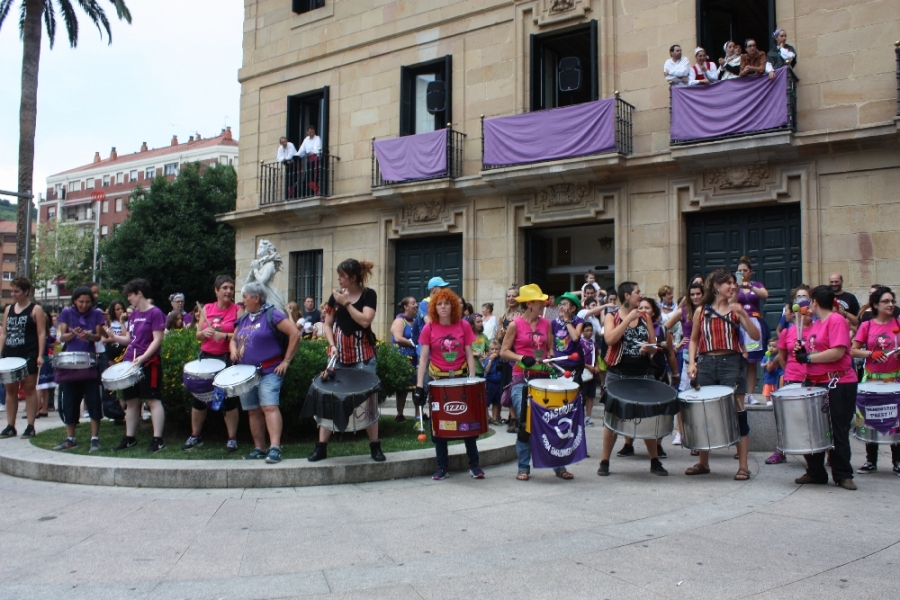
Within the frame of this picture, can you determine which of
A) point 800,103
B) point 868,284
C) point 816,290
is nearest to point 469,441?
point 816,290

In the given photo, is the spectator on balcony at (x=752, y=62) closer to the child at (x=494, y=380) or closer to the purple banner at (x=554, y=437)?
the child at (x=494, y=380)

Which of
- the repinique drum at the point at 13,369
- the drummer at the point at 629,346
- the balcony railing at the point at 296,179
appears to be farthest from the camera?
the balcony railing at the point at 296,179

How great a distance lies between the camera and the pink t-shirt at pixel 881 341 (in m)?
7.36

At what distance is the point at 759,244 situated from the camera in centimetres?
1429

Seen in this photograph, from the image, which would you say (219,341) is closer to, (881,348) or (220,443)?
(220,443)

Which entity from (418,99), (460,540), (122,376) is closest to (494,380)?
(122,376)

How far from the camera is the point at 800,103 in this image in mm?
13727

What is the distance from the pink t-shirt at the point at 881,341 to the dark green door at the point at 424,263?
1124cm

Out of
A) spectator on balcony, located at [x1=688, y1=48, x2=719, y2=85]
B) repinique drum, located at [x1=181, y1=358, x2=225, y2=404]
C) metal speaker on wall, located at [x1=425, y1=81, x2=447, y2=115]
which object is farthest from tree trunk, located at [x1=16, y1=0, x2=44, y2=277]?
spectator on balcony, located at [x1=688, y1=48, x2=719, y2=85]

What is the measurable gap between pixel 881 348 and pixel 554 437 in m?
3.45

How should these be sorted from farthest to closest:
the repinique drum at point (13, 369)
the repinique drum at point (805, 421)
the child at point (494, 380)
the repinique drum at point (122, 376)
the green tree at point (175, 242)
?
1. the green tree at point (175, 242)
2. the child at point (494, 380)
3. the repinique drum at point (13, 369)
4. the repinique drum at point (122, 376)
5. the repinique drum at point (805, 421)

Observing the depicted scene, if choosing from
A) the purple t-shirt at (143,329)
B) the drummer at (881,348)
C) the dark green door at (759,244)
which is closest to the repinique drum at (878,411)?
the drummer at (881,348)

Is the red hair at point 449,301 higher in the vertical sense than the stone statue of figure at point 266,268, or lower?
lower

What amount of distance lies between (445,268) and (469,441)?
11.6 meters
